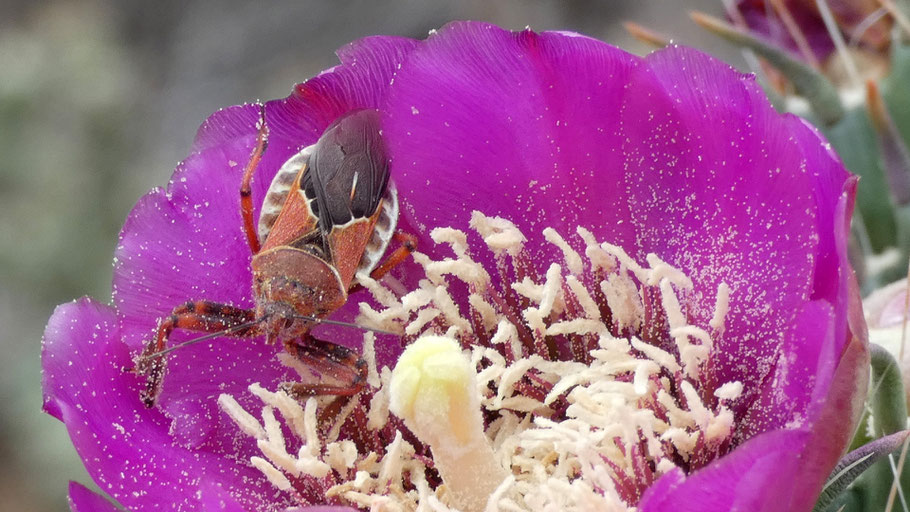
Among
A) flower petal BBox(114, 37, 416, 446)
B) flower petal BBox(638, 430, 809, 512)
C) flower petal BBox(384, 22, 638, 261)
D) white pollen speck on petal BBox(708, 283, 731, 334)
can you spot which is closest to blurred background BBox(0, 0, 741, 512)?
flower petal BBox(114, 37, 416, 446)

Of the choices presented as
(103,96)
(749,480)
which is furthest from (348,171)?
(103,96)

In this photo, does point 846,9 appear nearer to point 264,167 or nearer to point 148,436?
point 264,167

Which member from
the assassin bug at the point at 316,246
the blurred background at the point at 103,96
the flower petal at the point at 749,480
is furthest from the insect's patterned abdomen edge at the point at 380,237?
the blurred background at the point at 103,96

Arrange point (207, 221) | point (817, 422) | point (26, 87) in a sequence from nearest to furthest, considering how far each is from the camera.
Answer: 1. point (817, 422)
2. point (207, 221)
3. point (26, 87)

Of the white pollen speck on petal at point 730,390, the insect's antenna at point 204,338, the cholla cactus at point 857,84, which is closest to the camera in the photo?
the white pollen speck on petal at point 730,390

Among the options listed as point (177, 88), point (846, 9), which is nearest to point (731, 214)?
point (846, 9)

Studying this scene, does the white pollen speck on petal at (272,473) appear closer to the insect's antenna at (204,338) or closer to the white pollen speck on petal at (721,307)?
the insect's antenna at (204,338)
